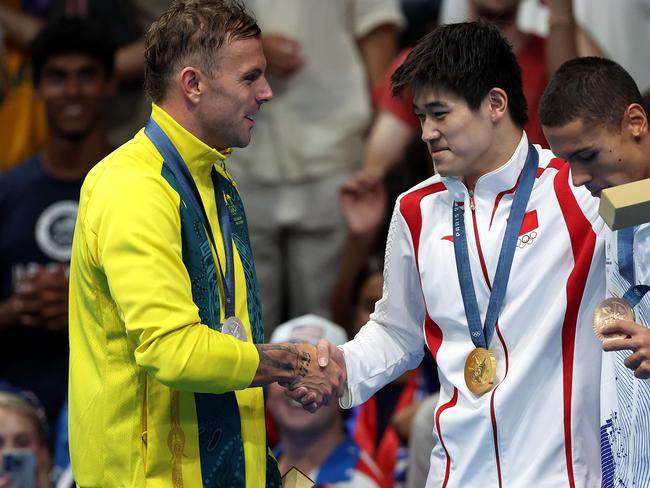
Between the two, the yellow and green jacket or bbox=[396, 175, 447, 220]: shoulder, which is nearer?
the yellow and green jacket

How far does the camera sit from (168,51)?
445cm

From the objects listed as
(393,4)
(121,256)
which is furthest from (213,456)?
(393,4)

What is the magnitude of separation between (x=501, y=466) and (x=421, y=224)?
84 centimetres

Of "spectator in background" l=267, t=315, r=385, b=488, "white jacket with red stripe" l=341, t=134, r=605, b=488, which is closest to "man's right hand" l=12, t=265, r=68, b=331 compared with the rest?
"spectator in background" l=267, t=315, r=385, b=488

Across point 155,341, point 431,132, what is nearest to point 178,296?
point 155,341

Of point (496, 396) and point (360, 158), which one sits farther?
point (360, 158)

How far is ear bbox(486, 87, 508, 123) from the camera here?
15.0 feet

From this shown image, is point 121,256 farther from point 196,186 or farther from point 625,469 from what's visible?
point 625,469

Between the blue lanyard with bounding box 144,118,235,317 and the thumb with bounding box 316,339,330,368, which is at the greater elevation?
the blue lanyard with bounding box 144,118,235,317

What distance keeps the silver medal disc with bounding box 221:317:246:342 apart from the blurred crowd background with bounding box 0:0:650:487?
2423 mm

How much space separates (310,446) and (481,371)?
1983 mm

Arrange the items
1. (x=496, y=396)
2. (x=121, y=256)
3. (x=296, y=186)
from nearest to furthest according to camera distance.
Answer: (x=121, y=256)
(x=496, y=396)
(x=296, y=186)

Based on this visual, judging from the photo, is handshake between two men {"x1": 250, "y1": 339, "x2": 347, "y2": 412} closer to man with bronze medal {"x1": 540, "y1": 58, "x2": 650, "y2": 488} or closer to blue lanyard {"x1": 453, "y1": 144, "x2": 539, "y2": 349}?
blue lanyard {"x1": 453, "y1": 144, "x2": 539, "y2": 349}

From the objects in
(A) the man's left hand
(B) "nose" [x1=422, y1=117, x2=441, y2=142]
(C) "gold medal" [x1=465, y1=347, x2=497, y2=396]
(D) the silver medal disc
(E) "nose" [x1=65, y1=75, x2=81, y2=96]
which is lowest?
(C) "gold medal" [x1=465, y1=347, x2=497, y2=396]
